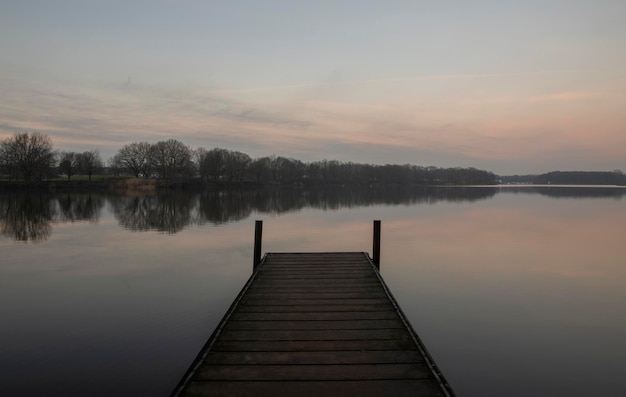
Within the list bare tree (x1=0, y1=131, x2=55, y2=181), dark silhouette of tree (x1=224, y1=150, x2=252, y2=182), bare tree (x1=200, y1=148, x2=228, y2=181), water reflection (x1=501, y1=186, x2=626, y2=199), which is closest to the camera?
bare tree (x1=0, y1=131, x2=55, y2=181)

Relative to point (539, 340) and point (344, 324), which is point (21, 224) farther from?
point (539, 340)

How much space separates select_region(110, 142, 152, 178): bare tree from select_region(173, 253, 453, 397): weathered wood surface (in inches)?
4008

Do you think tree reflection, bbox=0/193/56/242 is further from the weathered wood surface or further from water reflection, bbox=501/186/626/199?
water reflection, bbox=501/186/626/199

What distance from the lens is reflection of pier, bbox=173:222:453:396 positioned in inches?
203

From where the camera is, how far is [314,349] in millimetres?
6266

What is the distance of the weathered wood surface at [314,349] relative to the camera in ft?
16.9

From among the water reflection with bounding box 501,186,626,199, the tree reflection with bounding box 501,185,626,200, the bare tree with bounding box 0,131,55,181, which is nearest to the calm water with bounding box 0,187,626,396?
the bare tree with bounding box 0,131,55,181

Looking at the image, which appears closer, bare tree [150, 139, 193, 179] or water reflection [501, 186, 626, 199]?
water reflection [501, 186, 626, 199]

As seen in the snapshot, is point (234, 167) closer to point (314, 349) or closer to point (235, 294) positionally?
point (235, 294)

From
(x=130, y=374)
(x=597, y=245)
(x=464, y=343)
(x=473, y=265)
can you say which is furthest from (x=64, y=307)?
A: (x=597, y=245)

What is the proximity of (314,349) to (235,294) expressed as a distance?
669 centimetres

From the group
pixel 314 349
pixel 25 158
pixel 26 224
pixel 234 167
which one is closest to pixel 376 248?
pixel 314 349

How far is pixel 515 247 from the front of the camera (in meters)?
21.6

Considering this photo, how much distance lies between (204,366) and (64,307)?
283 inches
